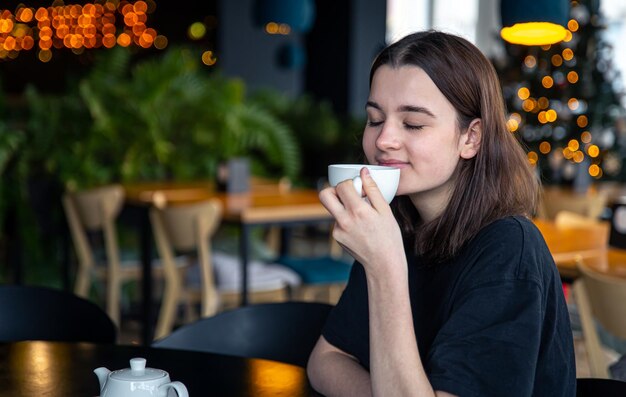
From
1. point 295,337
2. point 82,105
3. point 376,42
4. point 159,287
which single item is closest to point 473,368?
point 295,337

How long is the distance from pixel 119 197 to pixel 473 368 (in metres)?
3.66

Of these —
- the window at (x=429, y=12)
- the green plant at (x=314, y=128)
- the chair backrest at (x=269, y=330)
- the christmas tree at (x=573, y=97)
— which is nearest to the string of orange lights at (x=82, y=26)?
the window at (x=429, y=12)

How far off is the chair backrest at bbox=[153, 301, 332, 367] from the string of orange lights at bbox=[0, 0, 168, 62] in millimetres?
10659

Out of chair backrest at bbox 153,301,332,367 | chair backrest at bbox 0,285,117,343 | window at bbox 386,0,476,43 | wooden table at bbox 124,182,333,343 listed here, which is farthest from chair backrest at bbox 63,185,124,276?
window at bbox 386,0,476,43

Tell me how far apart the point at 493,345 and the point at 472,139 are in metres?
0.35

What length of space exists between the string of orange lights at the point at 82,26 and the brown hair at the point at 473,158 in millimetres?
11111

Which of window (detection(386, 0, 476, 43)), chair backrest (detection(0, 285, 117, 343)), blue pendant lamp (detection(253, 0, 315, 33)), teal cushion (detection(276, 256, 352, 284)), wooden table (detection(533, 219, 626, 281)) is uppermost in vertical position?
window (detection(386, 0, 476, 43))

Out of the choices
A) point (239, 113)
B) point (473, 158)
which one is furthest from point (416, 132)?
point (239, 113)

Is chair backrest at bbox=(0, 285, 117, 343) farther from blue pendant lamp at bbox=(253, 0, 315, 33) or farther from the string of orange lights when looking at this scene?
the string of orange lights

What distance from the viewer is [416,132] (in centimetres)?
133

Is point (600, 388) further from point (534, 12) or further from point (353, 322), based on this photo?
point (534, 12)

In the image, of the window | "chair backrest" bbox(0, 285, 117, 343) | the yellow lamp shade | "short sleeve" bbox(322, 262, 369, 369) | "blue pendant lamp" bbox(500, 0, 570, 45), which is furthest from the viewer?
the window

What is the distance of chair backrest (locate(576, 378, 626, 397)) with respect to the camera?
4.52 feet

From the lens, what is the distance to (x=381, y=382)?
3.92 feet
